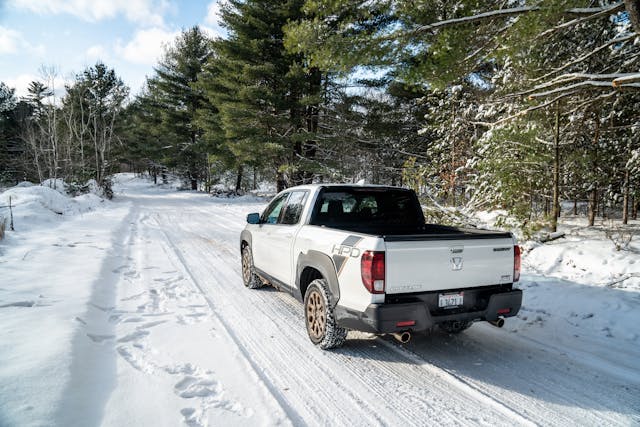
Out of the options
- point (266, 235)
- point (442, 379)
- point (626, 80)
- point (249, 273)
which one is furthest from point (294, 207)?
point (626, 80)

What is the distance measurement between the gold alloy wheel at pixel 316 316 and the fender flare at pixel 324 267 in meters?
0.24

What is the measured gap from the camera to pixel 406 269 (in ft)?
11.0

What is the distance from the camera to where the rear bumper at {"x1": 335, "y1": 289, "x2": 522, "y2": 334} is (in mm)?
3275

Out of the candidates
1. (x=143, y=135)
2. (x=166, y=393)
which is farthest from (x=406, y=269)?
(x=143, y=135)

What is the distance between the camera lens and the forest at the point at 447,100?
6.63 m

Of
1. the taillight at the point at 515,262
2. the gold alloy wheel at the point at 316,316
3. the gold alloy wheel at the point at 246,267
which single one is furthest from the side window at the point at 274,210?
the taillight at the point at 515,262

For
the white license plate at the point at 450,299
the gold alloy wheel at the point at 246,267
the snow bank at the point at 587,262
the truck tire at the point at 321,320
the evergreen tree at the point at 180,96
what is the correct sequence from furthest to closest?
the evergreen tree at the point at 180,96
the gold alloy wheel at the point at 246,267
the snow bank at the point at 587,262
the truck tire at the point at 321,320
the white license plate at the point at 450,299

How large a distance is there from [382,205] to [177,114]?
36.1 meters

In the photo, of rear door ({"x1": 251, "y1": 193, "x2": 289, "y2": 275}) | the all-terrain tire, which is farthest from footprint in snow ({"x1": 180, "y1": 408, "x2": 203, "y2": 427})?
rear door ({"x1": 251, "y1": 193, "x2": 289, "y2": 275})

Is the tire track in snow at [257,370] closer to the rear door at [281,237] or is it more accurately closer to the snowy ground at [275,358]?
the snowy ground at [275,358]

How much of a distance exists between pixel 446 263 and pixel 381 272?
0.71 metres

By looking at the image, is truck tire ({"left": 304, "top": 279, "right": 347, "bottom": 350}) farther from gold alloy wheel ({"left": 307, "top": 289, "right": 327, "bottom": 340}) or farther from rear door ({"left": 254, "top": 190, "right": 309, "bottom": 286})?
rear door ({"left": 254, "top": 190, "right": 309, "bottom": 286})

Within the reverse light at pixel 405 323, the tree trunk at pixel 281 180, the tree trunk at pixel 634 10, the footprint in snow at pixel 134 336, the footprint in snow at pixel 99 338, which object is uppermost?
the tree trunk at pixel 634 10

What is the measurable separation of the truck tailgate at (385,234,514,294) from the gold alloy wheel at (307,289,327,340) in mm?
1017
